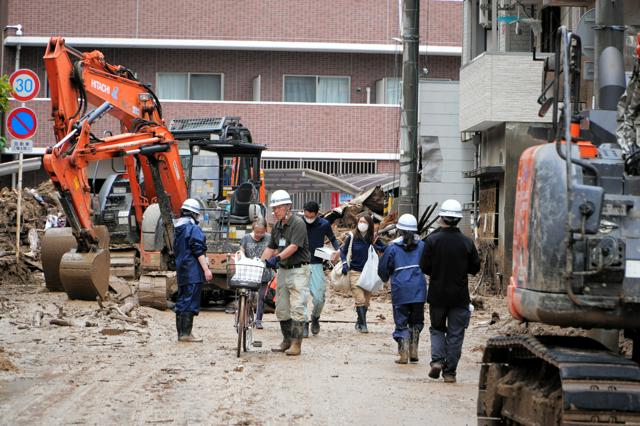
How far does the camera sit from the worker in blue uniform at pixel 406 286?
1451 cm

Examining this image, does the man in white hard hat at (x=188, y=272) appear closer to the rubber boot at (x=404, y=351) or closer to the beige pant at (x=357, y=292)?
the beige pant at (x=357, y=292)

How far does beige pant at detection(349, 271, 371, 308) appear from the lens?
17.8 metres

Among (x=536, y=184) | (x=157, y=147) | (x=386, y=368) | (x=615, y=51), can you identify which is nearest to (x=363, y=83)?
(x=157, y=147)

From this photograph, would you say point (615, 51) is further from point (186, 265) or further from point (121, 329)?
point (121, 329)

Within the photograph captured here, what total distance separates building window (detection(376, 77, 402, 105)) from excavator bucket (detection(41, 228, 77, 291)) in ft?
59.5

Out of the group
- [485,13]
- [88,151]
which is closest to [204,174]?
[88,151]

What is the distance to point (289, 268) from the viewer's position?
49.1 ft

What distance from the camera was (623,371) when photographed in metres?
6.97

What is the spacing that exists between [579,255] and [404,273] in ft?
25.2

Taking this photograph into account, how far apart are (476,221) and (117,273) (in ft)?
29.8

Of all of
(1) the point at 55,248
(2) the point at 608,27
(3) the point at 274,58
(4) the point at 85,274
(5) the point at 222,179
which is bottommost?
(4) the point at 85,274

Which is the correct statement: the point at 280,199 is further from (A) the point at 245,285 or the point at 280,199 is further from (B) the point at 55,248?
(B) the point at 55,248

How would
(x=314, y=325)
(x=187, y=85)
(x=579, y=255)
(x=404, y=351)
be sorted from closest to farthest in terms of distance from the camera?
(x=579, y=255), (x=404, y=351), (x=314, y=325), (x=187, y=85)

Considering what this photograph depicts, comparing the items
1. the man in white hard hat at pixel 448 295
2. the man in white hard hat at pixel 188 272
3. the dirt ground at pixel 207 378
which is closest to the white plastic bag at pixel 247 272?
the dirt ground at pixel 207 378
